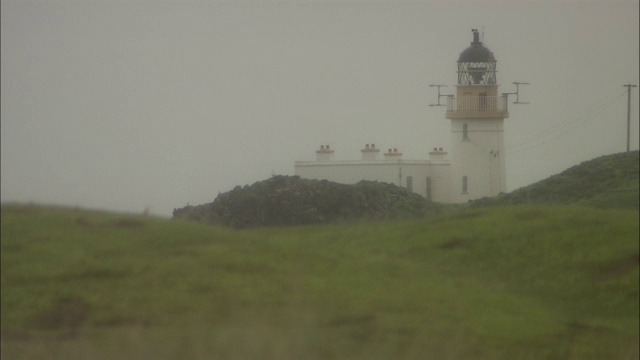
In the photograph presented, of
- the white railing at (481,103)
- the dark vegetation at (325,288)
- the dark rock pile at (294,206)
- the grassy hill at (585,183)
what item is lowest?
the dark vegetation at (325,288)

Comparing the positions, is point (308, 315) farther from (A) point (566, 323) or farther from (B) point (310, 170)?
(B) point (310, 170)

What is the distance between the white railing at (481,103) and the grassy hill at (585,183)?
1146cm

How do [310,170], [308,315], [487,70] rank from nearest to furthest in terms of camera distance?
[308,315] → [310,170] → [487,70]

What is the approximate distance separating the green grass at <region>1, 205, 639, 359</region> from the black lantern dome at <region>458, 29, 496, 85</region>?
37991 millimetres

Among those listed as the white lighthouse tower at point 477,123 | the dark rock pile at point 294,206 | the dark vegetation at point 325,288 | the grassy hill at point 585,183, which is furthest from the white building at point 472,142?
the dark vegetation at point 325,288

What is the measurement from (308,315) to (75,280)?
3074 millimetres

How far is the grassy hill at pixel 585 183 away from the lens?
133 feet

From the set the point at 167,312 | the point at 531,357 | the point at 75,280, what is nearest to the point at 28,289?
the point at 75,280

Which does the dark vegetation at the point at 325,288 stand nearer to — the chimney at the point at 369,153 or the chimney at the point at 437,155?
the chimney at the point at 369,153

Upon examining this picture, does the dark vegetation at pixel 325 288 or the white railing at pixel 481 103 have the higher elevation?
the white railing at pixel 481 103

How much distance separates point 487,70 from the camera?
59.3m

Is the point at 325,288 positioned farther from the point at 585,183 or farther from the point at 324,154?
the point at 324,154

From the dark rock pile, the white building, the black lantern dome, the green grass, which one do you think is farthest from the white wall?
the green grass

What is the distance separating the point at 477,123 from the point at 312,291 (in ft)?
139
